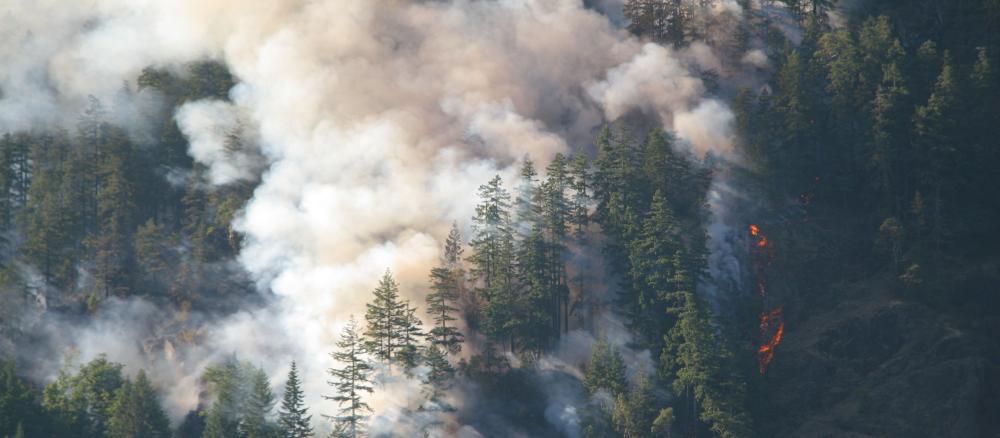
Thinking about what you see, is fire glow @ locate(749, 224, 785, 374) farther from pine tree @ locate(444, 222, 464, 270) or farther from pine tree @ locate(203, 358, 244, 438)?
pine tree @ locate(203, 358, 244, 438)

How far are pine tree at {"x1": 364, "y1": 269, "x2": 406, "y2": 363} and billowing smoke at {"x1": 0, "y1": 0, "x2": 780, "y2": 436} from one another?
294cm

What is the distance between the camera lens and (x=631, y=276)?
363 ft

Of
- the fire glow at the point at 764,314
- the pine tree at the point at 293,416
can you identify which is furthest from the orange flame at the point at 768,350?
the pine tree at the point at 293,416

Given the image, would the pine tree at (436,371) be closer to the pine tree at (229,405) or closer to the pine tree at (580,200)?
the pine tree at (229,405)

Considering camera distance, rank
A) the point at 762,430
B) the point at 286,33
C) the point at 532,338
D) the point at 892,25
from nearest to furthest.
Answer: the point at 762,430
the point at 532,338
the point at 892,25
the point at 286,33

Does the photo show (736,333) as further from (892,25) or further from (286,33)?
(286,33)

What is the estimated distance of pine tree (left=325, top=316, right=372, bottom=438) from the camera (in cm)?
10275

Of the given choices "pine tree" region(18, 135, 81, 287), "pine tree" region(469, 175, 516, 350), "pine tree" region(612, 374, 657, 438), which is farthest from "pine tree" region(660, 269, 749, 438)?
"pine tree" region(18, 135, 81, 287)

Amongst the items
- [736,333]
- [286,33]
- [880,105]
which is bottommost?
[736,333]

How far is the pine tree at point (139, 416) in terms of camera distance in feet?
334

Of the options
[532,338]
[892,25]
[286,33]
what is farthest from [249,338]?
[892,25]

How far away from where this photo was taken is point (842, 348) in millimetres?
105062

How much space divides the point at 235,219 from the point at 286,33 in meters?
24.7

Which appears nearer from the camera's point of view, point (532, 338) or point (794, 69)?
point (532, 338)
